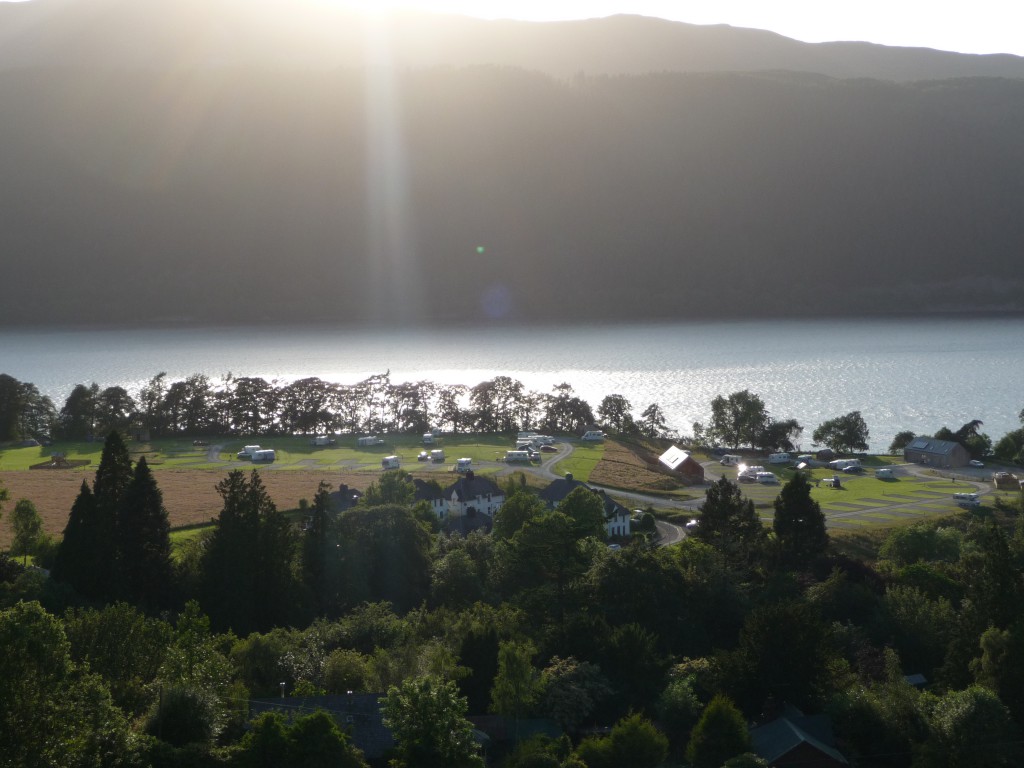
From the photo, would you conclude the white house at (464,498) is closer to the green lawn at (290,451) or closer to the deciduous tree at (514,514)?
the deciduous tree at (514,514)

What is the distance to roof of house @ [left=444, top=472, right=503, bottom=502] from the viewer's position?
29.1 meters

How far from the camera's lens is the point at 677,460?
37.5 metres

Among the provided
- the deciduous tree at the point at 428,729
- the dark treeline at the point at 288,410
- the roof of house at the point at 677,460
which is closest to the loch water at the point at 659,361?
the dark treeline at the point at 288,410

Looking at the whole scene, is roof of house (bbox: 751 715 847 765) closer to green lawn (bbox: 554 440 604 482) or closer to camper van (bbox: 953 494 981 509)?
camper van (bbox: 953 494 981 509)

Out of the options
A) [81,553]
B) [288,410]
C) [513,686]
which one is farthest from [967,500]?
[288,410]

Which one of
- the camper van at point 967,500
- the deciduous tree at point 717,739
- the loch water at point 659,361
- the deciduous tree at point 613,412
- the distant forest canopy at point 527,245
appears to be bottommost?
the deciduous tree at point 717,739

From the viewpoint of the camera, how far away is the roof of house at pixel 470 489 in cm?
2909

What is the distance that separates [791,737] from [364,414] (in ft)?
132

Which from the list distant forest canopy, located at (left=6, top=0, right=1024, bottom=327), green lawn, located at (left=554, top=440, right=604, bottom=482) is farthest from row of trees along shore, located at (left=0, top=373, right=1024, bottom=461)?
distant forest canopy, located at (left=6, top=0, right=1024, bottom=327)

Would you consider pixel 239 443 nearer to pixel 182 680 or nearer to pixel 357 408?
pixel 357 408

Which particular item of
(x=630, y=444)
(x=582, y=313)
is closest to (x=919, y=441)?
(x=630, y=444)

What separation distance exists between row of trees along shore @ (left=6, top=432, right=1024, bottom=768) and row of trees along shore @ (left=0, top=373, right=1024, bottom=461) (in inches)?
896

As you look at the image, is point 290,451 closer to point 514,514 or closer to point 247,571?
point 514,514

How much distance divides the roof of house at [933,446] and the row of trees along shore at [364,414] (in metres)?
2.92
